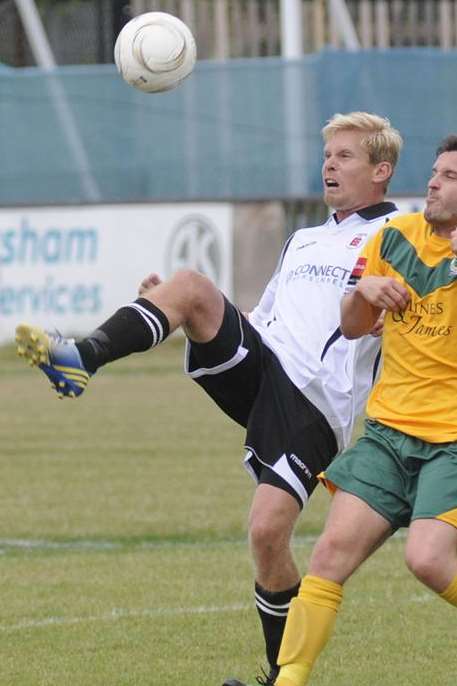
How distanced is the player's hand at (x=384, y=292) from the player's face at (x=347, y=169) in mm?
1069

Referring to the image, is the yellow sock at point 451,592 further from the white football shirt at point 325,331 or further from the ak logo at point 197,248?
the ak logo at point 197,248

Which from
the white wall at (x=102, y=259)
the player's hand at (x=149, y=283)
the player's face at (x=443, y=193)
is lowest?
the white wall at (x=102, y=259)

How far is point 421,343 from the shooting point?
18.8 ft

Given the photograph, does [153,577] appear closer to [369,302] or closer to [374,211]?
[374,211]

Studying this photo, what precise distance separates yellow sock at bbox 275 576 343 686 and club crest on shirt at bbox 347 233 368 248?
5.30ft

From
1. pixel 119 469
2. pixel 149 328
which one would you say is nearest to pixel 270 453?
pixel 149 328

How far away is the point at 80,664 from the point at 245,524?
3.43 m

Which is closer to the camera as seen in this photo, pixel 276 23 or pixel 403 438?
pixel 403 438

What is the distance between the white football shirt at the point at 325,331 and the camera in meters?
6.52

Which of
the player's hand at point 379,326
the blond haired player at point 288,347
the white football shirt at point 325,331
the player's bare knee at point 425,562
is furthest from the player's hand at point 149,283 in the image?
the player's bare knee at point 425,562

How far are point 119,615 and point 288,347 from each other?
1817mm

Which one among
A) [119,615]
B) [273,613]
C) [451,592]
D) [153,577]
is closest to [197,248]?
[153,577]

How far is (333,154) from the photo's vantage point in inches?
262

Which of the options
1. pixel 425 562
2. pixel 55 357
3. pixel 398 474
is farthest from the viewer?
pixel 55 357
